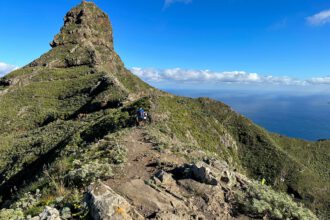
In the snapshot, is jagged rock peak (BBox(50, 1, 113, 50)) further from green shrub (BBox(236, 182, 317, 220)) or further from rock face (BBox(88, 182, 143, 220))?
A: green shrub (BBox(236, 182, 317, 220))

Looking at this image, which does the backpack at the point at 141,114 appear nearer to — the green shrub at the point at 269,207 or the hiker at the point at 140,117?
the hiker at the point at 140,117

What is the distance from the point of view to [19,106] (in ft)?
235

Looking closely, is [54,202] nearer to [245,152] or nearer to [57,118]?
[57,118]

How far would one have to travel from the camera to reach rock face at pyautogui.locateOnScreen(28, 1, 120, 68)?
10835 centimetres

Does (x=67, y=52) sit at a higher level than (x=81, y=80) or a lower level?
higher

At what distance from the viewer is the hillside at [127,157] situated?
9.67 meters

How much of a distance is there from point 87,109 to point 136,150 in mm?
43162

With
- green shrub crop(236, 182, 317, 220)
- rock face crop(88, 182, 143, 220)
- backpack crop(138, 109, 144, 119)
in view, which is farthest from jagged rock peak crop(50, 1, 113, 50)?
green shrub crop(236, 182, 317, 220)

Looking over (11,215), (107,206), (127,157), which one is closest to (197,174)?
(107,206)

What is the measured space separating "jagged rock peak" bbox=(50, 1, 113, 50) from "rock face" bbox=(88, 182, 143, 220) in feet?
423

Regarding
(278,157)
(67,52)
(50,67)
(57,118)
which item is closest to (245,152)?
(278,157)

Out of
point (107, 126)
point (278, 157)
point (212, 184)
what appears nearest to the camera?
point (212, 184)

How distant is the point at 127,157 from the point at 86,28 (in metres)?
137

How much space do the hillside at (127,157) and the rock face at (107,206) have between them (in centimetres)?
3
